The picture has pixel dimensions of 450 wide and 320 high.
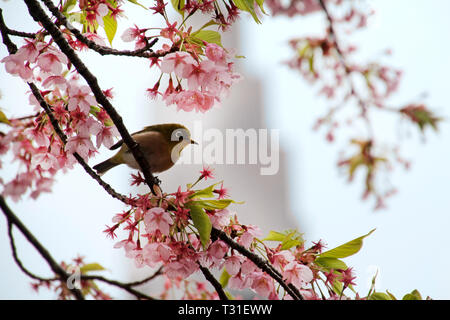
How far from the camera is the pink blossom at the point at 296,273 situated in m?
0.89

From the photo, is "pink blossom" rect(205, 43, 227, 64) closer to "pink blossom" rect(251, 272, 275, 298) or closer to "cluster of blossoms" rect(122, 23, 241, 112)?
"cluster of blossoms" rect(122, 23, 241, 112)

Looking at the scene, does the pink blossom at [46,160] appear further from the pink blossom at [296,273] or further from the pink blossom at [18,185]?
the pink blossom at [296,273]

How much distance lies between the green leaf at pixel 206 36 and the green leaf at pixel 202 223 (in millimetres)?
346

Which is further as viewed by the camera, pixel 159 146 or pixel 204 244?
pixel 159 146

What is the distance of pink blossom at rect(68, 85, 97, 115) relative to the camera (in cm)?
86

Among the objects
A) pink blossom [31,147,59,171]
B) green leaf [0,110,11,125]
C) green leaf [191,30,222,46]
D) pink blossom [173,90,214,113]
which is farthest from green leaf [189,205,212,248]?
green leaf [0,110,11,125]

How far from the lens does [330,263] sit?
0.93 m

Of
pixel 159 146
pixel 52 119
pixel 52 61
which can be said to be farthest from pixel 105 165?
pixel 52 61

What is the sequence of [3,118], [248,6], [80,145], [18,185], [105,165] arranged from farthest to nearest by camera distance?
[18,185], [105,165], [3,118], [80,145], [248,6]

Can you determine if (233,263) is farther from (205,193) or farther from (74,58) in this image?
(74,58)

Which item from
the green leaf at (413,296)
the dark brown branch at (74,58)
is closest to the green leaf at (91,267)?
the dark brown branch at (74,58)

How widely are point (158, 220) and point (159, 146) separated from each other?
1.58 feet
